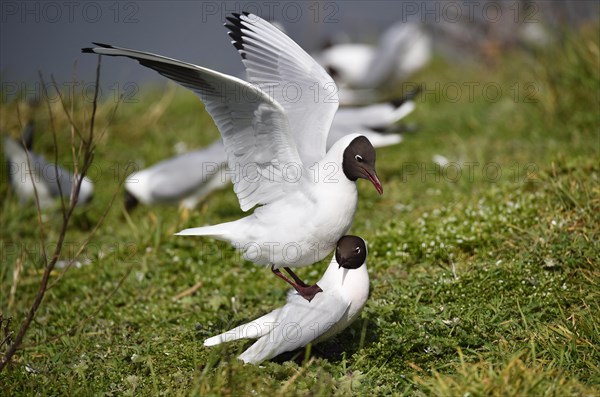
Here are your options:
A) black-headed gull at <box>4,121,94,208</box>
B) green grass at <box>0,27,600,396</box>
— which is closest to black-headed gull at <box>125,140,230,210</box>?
green grass at <box>0,27,600,396</box>

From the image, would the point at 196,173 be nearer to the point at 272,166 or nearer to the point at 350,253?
the point at 272,166

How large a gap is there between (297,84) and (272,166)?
55 centimetres

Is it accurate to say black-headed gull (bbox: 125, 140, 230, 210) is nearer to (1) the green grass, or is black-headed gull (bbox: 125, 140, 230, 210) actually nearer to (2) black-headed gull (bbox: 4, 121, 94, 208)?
(1) the green grass

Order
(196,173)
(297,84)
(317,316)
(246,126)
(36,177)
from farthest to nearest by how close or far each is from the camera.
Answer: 1. (36,177)
2. (196,173)
3. (297,84)
4. (246,126)
5. (317,316)

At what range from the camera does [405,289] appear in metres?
3.79

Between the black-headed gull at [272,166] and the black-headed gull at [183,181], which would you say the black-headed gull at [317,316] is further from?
the black-headed gull at [183,181]

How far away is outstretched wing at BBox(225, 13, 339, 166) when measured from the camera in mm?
3540

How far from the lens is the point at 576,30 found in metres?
6.75

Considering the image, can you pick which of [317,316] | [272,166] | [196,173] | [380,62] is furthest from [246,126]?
[380,62]

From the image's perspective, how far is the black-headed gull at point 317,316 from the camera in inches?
121

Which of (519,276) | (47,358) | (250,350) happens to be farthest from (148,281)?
(519,276)

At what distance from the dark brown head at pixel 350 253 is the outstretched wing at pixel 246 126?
354 mm

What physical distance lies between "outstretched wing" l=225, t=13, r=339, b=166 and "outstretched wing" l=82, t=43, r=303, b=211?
29 centimetres

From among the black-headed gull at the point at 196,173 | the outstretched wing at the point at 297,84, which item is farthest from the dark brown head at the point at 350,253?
the black-headed gull at the point at 196,173
